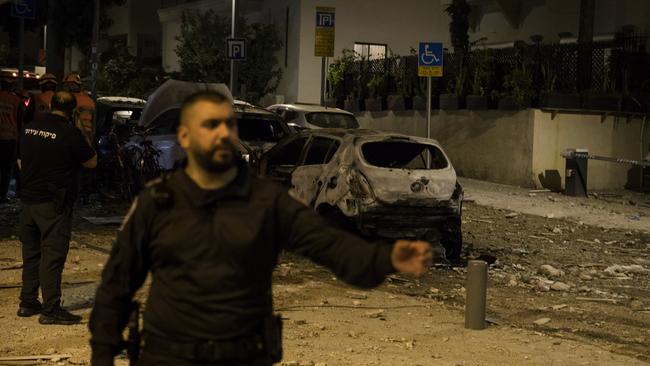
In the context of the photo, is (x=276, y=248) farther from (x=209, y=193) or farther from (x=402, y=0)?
(x=402, y=0)

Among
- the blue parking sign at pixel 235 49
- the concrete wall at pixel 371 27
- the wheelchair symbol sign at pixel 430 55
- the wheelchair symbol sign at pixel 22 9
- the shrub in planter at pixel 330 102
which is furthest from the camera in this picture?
the concrete wall at pixel 371 27

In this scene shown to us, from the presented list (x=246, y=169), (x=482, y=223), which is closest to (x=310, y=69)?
(x=482, y=223)

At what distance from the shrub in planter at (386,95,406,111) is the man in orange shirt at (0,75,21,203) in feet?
36.8

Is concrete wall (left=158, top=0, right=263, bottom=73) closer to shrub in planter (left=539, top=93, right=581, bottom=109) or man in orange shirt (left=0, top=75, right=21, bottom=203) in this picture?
shrub in planter (left=539, top=93, right=581, bottom=109)

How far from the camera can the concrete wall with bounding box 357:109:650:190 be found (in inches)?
803

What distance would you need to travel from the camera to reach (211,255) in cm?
346

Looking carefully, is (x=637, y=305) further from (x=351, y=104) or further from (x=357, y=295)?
(x=351, y=104)

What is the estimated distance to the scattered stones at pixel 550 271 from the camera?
11086 mm

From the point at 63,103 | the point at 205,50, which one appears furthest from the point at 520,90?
the point at 205,50

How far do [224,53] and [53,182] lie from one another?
84.9 ft

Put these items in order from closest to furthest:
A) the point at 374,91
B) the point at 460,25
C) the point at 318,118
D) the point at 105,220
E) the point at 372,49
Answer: the point at 105,220 < the point at 318,118 < the point at 374,91 < the point at 460,25 < the point at 372,49

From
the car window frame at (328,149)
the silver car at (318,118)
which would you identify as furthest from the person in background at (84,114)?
the silver car at (318,118)

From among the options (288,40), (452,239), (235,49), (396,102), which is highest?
(288,40)

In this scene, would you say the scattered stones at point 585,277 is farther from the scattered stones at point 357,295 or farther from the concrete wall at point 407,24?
the concrete wall at point 407,24
